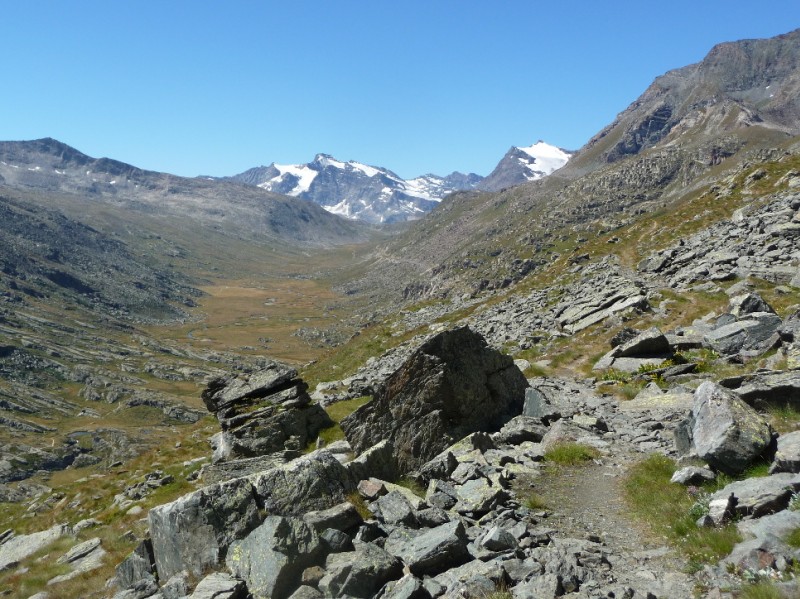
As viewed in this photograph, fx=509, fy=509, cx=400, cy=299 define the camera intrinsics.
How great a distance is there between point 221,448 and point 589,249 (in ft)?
229

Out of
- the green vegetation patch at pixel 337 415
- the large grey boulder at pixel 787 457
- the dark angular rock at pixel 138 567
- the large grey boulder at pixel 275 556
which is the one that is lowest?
the green vegetation patch at pixel 337 415

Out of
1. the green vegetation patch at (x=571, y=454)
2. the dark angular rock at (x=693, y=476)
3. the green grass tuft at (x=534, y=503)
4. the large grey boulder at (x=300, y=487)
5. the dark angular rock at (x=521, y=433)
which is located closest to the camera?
the dark angular rock at (x=693, y=476)

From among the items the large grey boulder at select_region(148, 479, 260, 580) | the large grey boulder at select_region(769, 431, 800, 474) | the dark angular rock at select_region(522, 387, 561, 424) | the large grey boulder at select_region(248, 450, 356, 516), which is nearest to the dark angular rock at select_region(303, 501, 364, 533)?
the large grey boulder at select_region(248, 450, 356, 516)

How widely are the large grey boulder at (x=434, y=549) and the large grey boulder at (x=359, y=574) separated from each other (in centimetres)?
36

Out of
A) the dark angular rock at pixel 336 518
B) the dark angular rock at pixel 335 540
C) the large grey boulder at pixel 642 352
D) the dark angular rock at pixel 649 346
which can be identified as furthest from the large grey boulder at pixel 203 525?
the dark angular rock at pixel 649 346

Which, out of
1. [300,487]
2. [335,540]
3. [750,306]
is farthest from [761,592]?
[750,306]

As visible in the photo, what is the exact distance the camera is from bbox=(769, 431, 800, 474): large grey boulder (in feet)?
34.0

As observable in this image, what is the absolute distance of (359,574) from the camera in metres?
10.5

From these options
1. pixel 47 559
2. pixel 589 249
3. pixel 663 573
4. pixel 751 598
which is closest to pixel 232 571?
pixel 663 573

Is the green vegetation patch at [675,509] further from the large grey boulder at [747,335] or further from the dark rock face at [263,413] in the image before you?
the dark rock face at [263,413]

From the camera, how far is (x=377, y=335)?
76.3 meters

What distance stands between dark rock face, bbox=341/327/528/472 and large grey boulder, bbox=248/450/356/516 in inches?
226

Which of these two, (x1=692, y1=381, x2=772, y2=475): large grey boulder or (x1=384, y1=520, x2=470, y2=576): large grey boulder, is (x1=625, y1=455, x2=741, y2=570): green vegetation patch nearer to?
(x1=692, y1=381, x2=772, y2=475): large grey boulder

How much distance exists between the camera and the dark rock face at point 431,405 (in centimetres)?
2011
